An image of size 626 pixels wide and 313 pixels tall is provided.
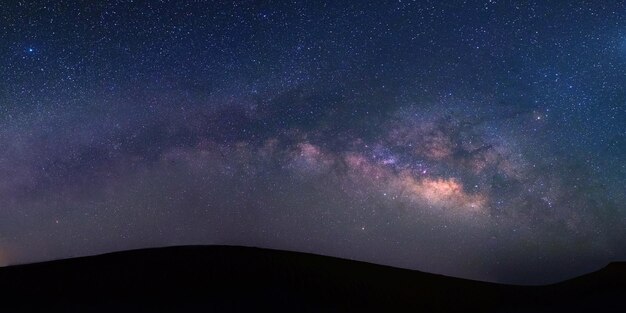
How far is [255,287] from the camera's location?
41.3 ft

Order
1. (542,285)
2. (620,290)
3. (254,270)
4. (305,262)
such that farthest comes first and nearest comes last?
(542,285), (620,290), (305,262), (254,270)

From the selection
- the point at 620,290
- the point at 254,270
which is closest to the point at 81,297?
the point at 254,270

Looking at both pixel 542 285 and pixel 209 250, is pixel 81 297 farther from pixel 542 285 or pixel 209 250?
pixel 542 285

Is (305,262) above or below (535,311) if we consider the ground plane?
above

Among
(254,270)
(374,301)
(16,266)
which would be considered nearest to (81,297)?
(16,266)

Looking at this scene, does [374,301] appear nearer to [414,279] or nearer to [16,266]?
[414,279]

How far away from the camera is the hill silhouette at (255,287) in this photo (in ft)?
37.6

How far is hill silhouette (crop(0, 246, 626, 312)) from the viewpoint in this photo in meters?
11.5

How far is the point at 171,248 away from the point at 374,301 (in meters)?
6.23

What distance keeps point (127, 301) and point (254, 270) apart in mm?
3477

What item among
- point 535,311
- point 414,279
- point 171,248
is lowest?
point 535,311

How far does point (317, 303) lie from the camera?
12.7 m

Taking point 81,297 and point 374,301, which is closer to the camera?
point 81,297

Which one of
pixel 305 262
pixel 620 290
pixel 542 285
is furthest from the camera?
pixel 542 285
